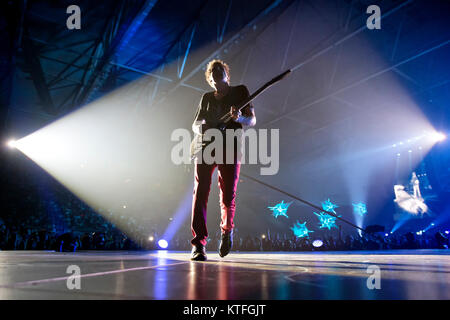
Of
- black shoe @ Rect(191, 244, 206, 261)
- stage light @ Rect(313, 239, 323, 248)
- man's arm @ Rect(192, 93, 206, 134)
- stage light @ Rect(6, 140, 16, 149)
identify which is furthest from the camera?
stage light @ Rect(6, 140, 16, 149)

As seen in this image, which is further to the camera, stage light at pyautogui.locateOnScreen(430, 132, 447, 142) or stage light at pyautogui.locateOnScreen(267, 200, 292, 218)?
stage light at pyautogui.locateOnScreen(267, 200, 292, 218)

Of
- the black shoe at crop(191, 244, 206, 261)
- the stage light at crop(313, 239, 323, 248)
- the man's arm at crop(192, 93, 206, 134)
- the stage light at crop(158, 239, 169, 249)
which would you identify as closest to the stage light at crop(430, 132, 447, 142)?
the stage light at crop(313, 239, 323, 248)

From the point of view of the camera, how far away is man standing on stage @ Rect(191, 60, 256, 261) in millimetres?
2205

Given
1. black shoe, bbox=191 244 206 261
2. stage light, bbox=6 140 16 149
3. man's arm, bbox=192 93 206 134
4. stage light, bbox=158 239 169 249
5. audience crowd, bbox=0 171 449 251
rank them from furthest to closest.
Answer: stage light, bbox=6 140 16 149 < stage light, bbox=158 239 169 249 < audience crowd, bbox=0 171 449 251 < man's arm, bbox=192 93 206 134 < black shoe, bbox=191 244 206 261

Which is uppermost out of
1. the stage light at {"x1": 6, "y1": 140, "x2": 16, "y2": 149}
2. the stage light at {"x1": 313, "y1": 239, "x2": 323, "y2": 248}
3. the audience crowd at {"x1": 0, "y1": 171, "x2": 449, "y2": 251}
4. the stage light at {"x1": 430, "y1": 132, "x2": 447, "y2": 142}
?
the stage light at {"x1": 430, "y1": 132, "x2": 447, "y2": 142}

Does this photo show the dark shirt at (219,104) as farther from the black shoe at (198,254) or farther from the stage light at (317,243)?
the stage light at (317,243)

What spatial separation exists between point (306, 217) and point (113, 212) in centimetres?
722

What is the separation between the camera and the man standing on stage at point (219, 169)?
7.23 feet

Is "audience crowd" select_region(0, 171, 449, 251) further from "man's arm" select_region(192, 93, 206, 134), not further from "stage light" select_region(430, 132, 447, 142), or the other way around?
"man's arm" select_region(192, 93, 206, 134)

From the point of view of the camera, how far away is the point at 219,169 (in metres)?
2.36

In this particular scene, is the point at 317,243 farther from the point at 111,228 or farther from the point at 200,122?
the point at 200,122

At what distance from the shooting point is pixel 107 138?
8.52 meters

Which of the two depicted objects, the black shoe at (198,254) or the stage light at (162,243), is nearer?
the black shoe at (198,254)

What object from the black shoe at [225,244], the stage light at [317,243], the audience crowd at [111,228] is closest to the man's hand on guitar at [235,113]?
the black shoe at [225,244]
